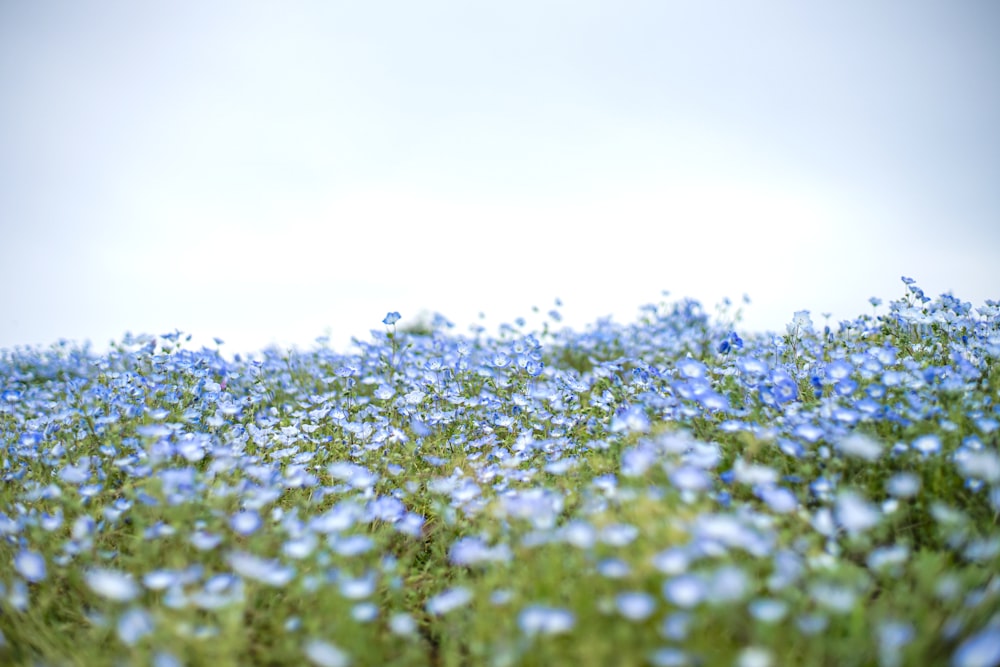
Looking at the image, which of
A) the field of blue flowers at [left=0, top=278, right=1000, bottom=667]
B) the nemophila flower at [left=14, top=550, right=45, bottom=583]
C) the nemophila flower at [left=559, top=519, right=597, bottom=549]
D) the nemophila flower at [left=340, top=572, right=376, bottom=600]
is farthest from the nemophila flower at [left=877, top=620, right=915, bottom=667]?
the nemophila flower at [left=14, top=550, right=45, bottom=583]

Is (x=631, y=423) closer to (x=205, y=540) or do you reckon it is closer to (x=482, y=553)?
(x=482, y=553)

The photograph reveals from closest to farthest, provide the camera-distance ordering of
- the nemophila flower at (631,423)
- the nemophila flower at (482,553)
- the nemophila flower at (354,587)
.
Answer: the nemophila flower at (354,587) < the nemophila flower at (482,553) < the nemophila flower at (631,423)

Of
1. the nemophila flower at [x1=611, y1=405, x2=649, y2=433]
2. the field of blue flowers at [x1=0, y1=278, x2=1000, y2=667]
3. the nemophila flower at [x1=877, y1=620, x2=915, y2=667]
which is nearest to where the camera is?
the nemophila flower at [x1=877, y1=620, x2=915, y2=667]

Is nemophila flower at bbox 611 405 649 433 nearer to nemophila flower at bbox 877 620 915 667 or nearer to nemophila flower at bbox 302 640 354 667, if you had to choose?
nemophila flower at bbox 877 620 915 667

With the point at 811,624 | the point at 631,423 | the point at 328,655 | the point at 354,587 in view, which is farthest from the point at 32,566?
the point at 811,624

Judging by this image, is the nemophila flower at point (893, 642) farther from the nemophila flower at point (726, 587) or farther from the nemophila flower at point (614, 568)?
the nemophila flower at point (614, 568)

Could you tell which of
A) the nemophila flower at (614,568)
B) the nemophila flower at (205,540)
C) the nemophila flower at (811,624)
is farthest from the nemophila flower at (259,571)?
the nemophila flower at (811,624)

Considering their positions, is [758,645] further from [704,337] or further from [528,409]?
[704,337]

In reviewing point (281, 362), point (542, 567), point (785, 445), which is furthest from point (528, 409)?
point (281, 362)
